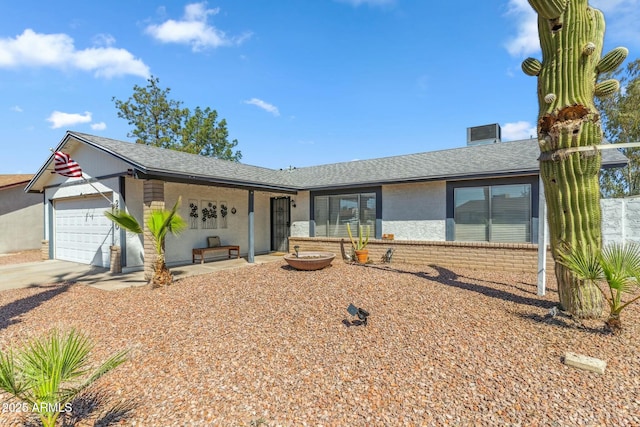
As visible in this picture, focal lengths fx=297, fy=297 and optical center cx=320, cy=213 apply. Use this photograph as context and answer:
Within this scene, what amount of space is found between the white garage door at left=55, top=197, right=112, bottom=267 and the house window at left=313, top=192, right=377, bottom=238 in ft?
24.2

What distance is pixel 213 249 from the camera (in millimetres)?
10766

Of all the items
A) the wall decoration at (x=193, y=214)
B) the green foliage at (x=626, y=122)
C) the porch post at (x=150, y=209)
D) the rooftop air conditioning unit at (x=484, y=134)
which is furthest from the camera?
the green foliage at (x=626, y=122)

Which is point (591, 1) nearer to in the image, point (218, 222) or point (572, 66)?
point (572, 66)

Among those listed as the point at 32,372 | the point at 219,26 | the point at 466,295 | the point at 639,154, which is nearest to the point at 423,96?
the point at 219,26

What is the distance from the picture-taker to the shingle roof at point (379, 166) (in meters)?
8.27

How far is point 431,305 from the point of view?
519cm

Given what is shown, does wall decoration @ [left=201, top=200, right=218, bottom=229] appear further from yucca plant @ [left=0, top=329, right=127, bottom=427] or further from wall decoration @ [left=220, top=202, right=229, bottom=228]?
yucca plant @ [left=0, top=329, right=127, bottom=427]

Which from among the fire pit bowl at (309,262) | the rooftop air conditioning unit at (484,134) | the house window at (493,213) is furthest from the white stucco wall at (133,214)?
the rooftop air conditioning unit at (484,134)

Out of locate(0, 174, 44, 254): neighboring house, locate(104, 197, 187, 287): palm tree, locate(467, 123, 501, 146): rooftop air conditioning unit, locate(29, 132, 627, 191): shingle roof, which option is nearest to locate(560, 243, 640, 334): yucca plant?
locate(29, 132, 627, 191): shingle roof

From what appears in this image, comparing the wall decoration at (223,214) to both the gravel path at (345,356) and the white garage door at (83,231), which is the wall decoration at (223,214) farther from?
the gravel path at (345,356)

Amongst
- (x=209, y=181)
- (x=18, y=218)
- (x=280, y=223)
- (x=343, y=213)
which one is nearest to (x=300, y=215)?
(x=280, y=223)

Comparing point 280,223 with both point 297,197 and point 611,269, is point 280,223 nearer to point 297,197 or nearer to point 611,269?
point 297,197

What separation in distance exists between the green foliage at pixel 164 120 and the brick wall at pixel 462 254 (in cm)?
2228

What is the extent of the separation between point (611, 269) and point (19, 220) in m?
21.9
